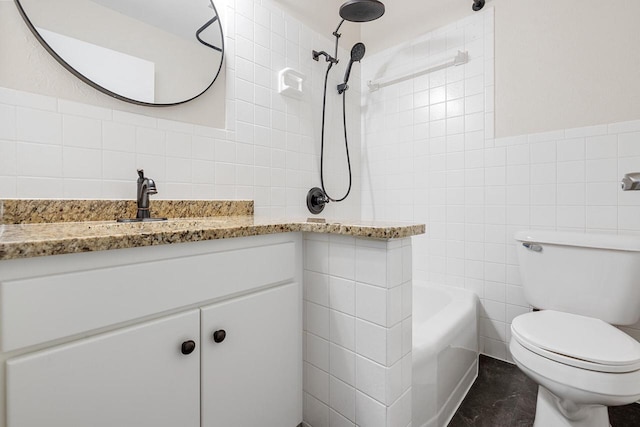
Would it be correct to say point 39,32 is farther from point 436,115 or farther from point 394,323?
point 436,115

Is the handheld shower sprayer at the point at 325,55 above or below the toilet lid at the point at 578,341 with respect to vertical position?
above

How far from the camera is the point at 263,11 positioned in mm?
1614

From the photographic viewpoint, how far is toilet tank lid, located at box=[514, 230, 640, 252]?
1.20 metres

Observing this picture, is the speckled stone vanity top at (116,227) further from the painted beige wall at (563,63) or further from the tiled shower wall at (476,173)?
the painted beige wall at (563,63)

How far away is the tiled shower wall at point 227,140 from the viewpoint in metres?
0.98

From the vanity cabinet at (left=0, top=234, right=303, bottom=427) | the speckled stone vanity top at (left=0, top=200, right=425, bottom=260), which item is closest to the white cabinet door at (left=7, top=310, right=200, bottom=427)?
the vanity cabinet at (left=0, top=234, right=303, bottom=427)

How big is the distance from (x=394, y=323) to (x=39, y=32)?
1.45 metres

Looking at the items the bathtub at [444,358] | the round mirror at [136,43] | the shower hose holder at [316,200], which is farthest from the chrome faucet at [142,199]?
the bathtub at [444,358]

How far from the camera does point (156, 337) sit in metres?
0.69

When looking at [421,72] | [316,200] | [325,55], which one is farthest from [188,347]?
[421,72]

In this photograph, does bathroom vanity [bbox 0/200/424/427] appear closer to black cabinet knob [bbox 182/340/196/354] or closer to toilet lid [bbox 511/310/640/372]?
black cabinet knob [bbox 182/340/196/354]

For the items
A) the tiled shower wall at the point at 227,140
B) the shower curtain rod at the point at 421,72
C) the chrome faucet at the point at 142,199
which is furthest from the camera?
the shower curtain rod at the point at 421,72

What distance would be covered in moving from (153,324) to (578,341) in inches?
52.1

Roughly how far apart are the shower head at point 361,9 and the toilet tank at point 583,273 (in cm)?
132
